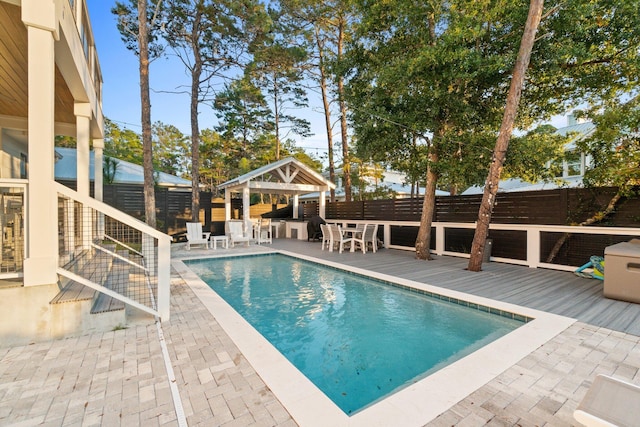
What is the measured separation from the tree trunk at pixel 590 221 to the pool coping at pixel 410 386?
12.7 feet

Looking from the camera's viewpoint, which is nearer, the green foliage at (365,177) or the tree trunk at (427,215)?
the tree trunk at (427,215)

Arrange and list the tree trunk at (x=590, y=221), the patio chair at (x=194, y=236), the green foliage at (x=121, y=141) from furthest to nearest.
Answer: the green foliage at (x=121, y=141) < the patio chair at (x=194, y=236) < the tree trunk at (x=590, y=221)

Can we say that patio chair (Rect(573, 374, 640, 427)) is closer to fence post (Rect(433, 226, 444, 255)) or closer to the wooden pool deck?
the wooden pool deck

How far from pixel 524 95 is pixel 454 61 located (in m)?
2.73

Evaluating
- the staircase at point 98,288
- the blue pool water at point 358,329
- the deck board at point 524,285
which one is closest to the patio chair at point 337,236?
the deck board at point 524,285

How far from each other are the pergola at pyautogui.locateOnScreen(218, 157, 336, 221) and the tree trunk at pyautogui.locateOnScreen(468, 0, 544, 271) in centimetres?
790

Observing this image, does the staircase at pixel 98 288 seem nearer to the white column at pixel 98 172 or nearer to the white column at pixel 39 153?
the white column at pixel 39 153


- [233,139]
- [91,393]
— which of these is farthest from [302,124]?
[91,393]

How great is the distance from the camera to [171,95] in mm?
13188

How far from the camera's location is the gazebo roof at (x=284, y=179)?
1223 cm

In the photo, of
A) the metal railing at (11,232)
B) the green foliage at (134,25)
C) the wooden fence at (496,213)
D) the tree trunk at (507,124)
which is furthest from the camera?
the green foliage at (134,25)

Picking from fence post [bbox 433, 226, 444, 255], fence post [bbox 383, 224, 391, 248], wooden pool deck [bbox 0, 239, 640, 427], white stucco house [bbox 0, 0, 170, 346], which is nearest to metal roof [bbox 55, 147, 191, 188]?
white stucco house [bbox 0, 0, 170, 346]

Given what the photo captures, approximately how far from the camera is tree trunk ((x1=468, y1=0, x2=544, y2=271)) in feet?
19.0

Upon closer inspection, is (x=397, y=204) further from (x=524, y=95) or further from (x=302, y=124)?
(x=302, y=124)
